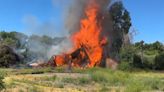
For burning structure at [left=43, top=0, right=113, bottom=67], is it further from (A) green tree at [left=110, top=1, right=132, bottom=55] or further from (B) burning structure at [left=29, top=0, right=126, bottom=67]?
(A) green tree at [left=110, top=1, right=132, bottom=55]

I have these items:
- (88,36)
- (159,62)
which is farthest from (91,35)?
(159,62)

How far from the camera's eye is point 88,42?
81.8 metres

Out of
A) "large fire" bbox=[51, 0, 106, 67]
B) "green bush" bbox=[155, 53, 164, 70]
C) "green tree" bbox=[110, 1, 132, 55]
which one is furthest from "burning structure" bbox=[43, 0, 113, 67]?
"green bush" bbox=[155, 53, 164, 70]

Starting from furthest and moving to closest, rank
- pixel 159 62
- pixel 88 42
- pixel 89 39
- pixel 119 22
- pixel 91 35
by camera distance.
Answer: pixel 119 22 → pixel 159 62 → pixel 89 39 → pixel 91 35 → pixel 88 42

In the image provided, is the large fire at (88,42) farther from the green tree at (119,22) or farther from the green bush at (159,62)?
the green bush at (159,62)

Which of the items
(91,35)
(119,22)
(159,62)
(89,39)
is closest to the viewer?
(91,35)

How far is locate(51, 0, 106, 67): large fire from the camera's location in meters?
81.4

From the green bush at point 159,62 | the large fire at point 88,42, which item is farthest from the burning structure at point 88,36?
the green bush at point 159,62

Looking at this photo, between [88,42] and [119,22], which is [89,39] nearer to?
[88,42]

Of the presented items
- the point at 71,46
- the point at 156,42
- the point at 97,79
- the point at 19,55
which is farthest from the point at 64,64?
the point at 156,42

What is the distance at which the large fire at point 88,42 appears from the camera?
267 ft

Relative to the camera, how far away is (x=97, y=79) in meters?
50.1

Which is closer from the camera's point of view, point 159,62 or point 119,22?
point 159,62

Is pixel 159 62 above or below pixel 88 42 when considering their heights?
below
